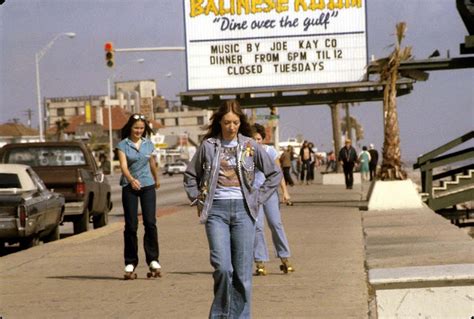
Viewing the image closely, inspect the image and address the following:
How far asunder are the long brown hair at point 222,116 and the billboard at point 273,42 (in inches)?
919

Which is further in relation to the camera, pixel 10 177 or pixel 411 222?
pixel 411 222

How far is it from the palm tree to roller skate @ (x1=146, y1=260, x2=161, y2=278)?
15.0 metres

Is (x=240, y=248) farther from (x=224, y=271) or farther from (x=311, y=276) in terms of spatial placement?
(x=311, y=276)

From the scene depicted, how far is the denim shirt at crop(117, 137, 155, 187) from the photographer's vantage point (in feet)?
42.9

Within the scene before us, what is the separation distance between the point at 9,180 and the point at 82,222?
14.9 ft

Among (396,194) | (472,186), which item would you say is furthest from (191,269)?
(472,186)

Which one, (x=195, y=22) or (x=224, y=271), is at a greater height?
(x=195, y=22)

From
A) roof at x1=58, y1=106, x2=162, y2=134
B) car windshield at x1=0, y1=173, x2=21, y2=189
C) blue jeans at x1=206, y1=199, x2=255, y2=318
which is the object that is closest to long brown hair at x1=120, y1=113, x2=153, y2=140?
blue jeans at x1=206, y1=199, x2=255, y2=318

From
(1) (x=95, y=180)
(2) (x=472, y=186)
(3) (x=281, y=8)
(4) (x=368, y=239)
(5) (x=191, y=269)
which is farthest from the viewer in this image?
(3) (x=281, y=8)

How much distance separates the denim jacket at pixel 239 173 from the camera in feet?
29.1

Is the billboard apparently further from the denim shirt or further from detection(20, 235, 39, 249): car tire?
the denim shirt

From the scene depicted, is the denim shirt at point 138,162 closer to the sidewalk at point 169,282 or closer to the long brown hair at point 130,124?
the long brown hair at point 130,124

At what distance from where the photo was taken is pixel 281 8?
107 ft

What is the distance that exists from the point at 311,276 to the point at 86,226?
1036 cm
